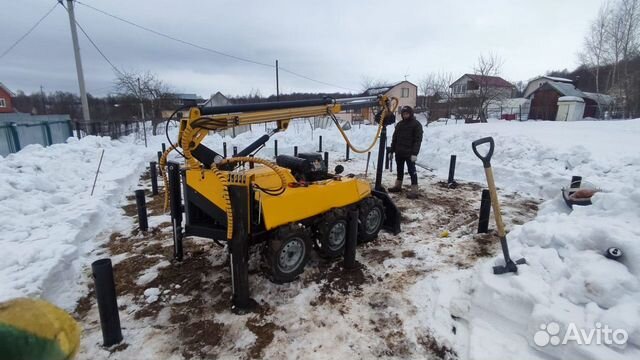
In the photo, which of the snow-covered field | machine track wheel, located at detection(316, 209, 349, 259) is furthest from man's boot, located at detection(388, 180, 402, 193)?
machine track wheel, located at detection(316, 209, 349, 259)

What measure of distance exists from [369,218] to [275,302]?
2.06 metres

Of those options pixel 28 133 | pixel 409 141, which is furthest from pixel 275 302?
pixel 28 133

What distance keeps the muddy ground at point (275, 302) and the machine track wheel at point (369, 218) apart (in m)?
0.18

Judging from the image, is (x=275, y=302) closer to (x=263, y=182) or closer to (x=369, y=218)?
(x=263, y=182)

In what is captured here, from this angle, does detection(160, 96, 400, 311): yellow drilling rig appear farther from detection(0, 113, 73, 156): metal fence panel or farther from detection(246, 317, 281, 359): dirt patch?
detection(0, 113, 73, 156): metal fence panel

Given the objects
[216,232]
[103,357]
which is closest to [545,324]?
[216,232]

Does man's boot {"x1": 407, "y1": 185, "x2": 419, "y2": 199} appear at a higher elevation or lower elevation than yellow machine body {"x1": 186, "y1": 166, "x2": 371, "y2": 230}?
lower

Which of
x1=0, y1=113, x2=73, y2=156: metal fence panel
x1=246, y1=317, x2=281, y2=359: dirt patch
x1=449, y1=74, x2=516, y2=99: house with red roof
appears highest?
x1=449, y1=74, x2=516, y2=99: house with red roof

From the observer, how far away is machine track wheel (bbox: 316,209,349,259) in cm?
435

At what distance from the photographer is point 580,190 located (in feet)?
18.9

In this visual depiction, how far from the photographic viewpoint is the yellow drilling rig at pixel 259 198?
343 cm

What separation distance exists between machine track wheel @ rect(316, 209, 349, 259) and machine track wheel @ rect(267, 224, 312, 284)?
1.05ft

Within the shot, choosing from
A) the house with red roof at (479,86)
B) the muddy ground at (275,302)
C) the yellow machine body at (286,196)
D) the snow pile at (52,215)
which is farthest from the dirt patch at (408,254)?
the house with red roof at (479,86)

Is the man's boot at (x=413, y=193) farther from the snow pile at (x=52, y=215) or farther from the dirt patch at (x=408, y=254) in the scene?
the snow pile at (x=52, y=215)
